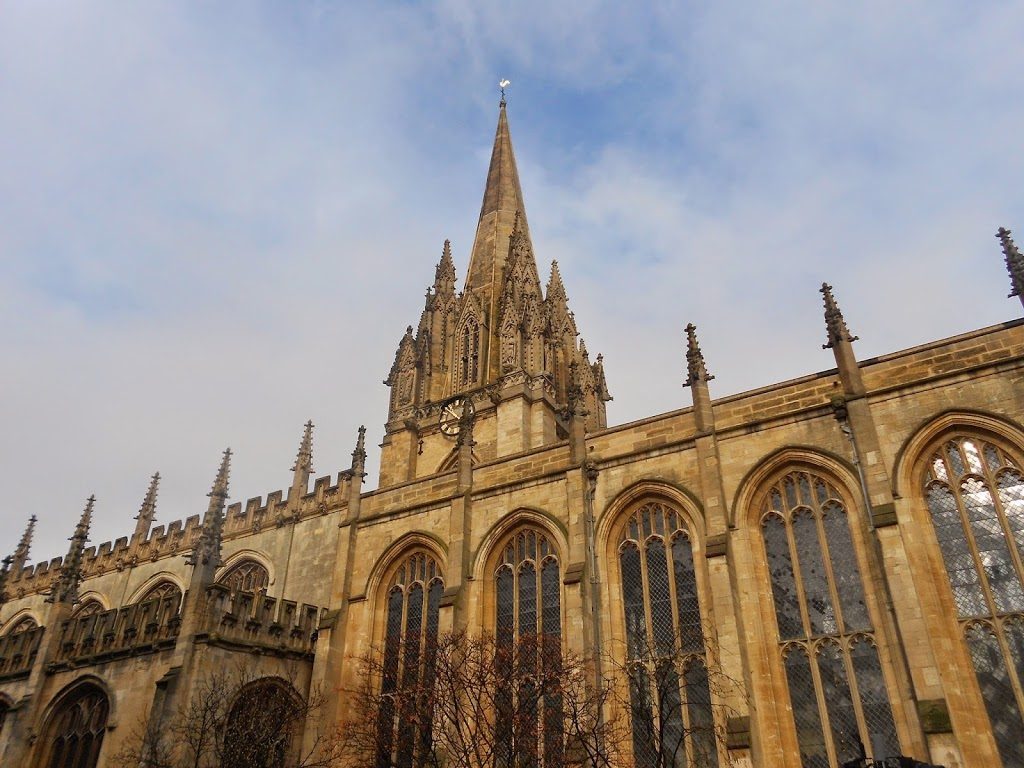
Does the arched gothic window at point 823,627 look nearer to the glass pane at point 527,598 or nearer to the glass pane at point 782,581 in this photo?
the glass pane at point 782,581

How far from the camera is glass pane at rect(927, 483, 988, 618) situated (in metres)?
14.5

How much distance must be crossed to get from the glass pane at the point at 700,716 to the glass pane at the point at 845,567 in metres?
2.95

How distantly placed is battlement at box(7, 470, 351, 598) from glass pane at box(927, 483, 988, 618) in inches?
842

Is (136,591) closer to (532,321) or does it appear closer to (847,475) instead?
(532,321)

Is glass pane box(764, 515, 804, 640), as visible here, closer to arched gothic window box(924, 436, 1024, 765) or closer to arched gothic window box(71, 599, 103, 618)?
arched gothic window box(924, 436, 1024, 765)

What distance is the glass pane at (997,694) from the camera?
13328 mm

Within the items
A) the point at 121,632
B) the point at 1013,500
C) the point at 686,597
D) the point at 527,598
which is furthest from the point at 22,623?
the point at 1013,500

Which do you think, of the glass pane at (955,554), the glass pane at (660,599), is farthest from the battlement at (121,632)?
the glass pane at (955,554)

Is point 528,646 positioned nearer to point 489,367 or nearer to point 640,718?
point 640,718

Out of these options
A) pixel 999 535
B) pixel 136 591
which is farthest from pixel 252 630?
pixel 136 591

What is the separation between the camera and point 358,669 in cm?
2056

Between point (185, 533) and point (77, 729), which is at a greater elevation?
point (185, 533)

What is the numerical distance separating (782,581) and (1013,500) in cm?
437

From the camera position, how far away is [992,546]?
14.7m
